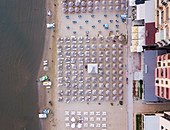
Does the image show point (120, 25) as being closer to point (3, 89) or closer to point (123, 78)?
point (123, 78)

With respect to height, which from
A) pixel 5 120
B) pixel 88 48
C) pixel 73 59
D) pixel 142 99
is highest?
pixel 88 48

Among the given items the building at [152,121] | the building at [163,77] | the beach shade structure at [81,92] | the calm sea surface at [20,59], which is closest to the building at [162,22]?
the building at [163,77]

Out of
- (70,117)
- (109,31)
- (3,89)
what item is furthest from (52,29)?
(70,117)

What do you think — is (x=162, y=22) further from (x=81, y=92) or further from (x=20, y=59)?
(x=20, y=59)

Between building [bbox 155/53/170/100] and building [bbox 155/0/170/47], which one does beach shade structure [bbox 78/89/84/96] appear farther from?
building [bbox 155/0/170/47]

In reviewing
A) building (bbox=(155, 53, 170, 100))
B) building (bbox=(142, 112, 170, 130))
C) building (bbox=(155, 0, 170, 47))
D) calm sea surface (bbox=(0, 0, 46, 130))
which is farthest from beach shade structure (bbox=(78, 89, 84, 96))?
building (bbox=(155, 0, 170, 47))

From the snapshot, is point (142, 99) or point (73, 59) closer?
point (142, 99)
